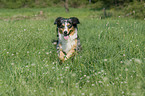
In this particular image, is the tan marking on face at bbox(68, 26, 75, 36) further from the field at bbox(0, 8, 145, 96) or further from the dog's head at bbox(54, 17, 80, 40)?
the field at bbox(0, 8, 145, 96)

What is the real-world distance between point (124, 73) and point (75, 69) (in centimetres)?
107

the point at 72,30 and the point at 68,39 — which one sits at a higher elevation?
the point at 72,30

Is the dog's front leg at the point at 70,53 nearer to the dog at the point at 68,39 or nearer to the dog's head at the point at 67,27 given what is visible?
the dog at the point at 68,39

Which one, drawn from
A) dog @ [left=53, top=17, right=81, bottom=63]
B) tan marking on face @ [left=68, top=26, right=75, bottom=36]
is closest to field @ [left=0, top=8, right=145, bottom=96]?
dog @ [left=53, top=17, right=81, bottom=63]

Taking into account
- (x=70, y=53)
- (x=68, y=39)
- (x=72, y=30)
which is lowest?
(x=70, y=53)

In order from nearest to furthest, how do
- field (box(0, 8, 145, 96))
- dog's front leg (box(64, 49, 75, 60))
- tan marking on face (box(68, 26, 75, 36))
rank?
field (box(0, 8, 145, 96)) < dog's front leg (box(64, 49, 75, 60)) < tan marking on face (box(68, 26, 75, 36))

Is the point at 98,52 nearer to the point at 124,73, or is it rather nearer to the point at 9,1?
the point at 124,73

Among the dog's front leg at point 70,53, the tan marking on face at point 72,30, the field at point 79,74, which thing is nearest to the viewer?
the field at point 79,74

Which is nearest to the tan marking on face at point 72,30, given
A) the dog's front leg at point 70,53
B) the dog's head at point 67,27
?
the dog's head at point 67,27

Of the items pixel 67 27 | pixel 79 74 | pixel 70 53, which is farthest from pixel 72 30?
pixel 79 74

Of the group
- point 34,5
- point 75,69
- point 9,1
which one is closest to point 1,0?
point 9,1

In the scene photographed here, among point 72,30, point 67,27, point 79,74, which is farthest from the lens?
point 72,30

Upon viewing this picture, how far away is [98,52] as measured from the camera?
14.4 ft

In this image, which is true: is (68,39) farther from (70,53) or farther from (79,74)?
(79,74)
